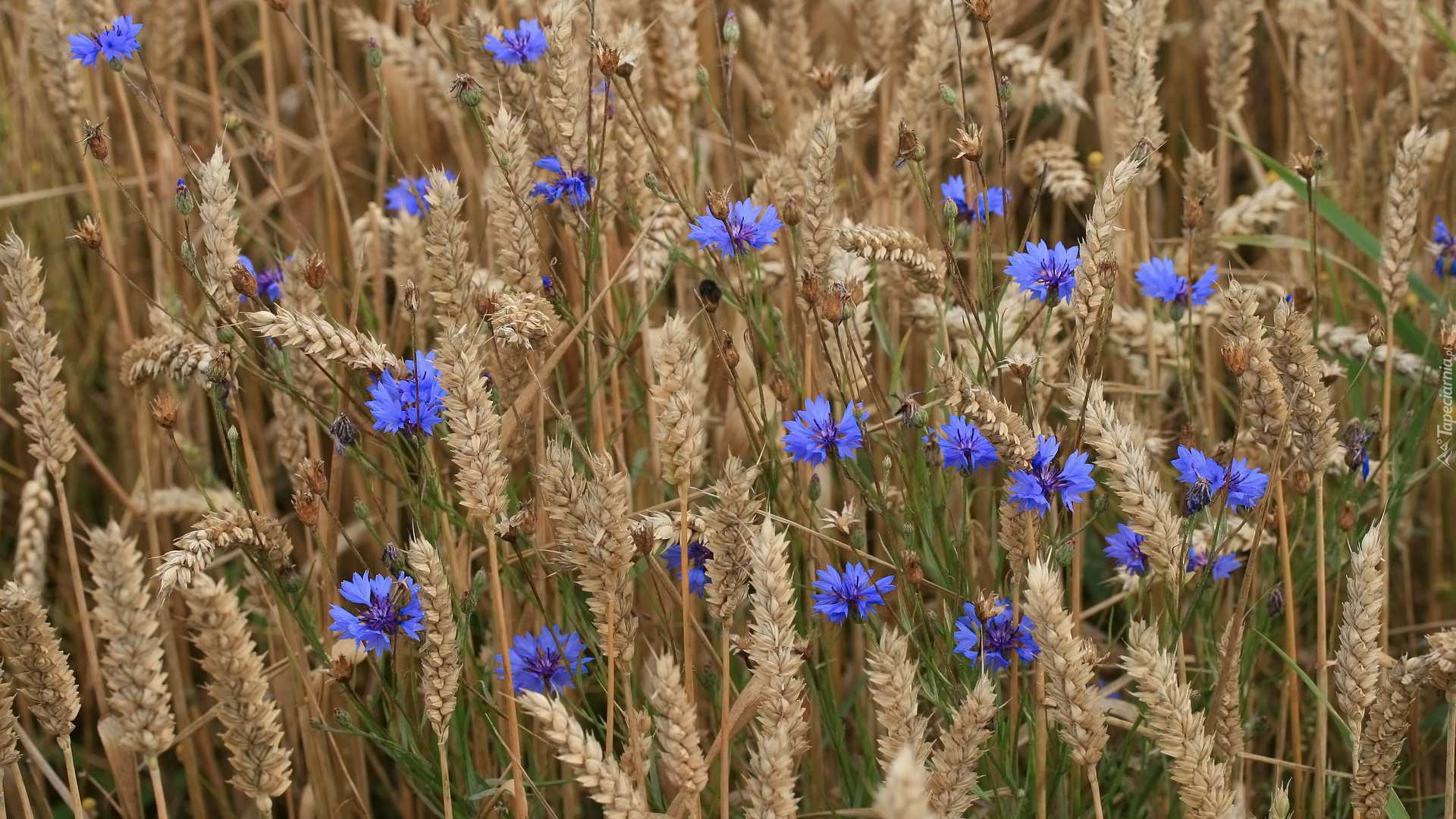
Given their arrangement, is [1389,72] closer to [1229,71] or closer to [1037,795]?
[1229,71]

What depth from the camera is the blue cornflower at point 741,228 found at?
5.43 feet

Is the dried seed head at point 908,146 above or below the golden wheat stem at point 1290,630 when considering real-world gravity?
above

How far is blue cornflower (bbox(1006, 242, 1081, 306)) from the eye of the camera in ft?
5.17

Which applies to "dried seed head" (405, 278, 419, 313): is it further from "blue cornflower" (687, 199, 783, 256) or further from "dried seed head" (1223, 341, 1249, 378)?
"dried seed head" (1223, 341, 1249, 378)

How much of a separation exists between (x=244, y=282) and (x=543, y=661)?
0.62 m

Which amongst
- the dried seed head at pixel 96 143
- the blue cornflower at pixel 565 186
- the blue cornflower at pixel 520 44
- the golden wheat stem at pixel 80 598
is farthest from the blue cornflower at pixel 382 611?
the blue cornflower at pixel 520 44

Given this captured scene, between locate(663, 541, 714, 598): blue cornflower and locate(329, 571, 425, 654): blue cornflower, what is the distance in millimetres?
326

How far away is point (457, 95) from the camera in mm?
1755

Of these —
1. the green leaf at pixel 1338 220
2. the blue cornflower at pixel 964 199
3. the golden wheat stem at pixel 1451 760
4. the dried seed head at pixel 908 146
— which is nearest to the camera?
the golden wheat stem at pixel 1451 760

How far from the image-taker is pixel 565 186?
171 cm

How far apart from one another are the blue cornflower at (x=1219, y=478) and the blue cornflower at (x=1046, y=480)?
152 mm

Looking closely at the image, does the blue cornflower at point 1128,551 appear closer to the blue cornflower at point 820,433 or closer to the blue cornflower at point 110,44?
the blue cornflower at point 820,433

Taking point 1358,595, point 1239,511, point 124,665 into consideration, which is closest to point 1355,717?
point 1358,595

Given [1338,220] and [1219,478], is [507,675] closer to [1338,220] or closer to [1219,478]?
[1219,478]
